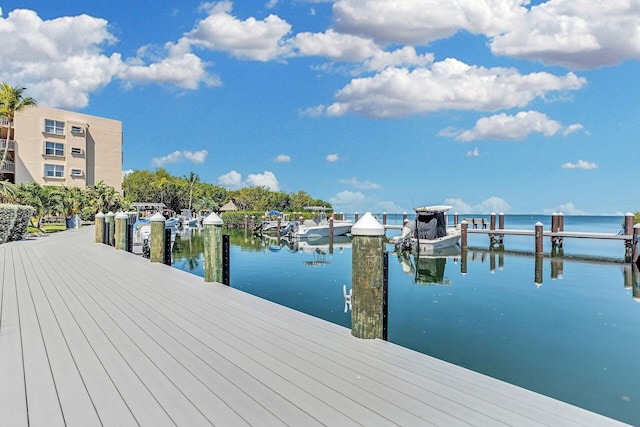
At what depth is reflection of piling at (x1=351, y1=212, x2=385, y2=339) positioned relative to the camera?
181 inches

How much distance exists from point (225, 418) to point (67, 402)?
1.18 metres

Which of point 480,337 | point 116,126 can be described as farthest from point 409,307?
point 116,126

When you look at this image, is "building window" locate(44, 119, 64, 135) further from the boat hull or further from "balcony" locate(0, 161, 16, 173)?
the boat hull

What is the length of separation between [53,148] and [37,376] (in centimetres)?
4441

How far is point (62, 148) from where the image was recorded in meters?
41.4

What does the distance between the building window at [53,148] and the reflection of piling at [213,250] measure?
40.0m

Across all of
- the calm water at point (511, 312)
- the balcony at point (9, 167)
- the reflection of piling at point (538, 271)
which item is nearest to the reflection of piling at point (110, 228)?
the calm water at point (511, 312)

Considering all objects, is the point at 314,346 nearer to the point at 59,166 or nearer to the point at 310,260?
the point at 310,260

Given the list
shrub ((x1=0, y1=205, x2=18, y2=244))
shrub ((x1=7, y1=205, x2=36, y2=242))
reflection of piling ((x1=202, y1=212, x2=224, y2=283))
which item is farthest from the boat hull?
reflection of piling ((x1=202, y1=212, x2=224, y2=283))

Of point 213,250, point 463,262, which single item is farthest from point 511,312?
point 463,262

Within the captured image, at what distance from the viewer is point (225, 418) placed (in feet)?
9.14

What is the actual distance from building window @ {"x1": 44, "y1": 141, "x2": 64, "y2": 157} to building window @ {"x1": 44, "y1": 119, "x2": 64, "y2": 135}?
1091mm

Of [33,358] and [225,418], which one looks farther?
[33,358]

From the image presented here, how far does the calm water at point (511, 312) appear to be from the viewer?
6.33 meters
